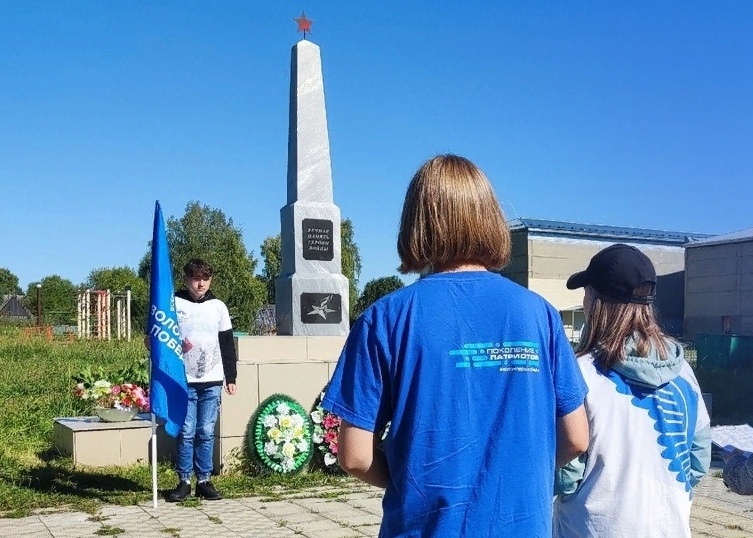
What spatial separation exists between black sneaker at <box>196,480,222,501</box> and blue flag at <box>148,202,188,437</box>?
1.65ft

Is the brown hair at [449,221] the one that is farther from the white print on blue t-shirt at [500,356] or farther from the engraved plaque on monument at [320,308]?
the engraved plaque on monument at [320,308]

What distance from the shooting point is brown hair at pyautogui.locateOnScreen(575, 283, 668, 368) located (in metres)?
2.29

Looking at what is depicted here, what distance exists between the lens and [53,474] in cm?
736

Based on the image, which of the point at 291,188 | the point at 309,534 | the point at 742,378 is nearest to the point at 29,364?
the point at 291,188

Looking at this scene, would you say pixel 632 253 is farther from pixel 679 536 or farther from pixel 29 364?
pixel 29 364

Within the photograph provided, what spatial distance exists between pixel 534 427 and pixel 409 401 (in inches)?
11.4

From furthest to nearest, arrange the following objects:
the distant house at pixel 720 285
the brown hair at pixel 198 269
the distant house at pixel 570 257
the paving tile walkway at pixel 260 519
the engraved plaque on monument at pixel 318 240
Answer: the distant house at pixel 570 257 → the distant house at pixel 720 285 → the engraved plaque on monument at pixel 318 240 → the brown hair at pixel 198 269 → the paving tile walkway at pixel 260 519

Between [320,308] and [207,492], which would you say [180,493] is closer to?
[207,492]

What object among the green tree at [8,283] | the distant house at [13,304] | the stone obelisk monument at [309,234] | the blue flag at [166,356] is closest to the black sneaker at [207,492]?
the blue flag at [166,356]

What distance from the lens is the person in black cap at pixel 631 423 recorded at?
2.22 m

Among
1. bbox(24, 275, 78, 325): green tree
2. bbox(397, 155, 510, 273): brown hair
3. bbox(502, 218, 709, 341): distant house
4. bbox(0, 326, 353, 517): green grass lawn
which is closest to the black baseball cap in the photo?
bbox(397, 155, 510, 273): brown hair

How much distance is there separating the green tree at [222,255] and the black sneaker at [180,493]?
3849 cm

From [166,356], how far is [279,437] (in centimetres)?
167

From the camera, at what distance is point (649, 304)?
2375mm
